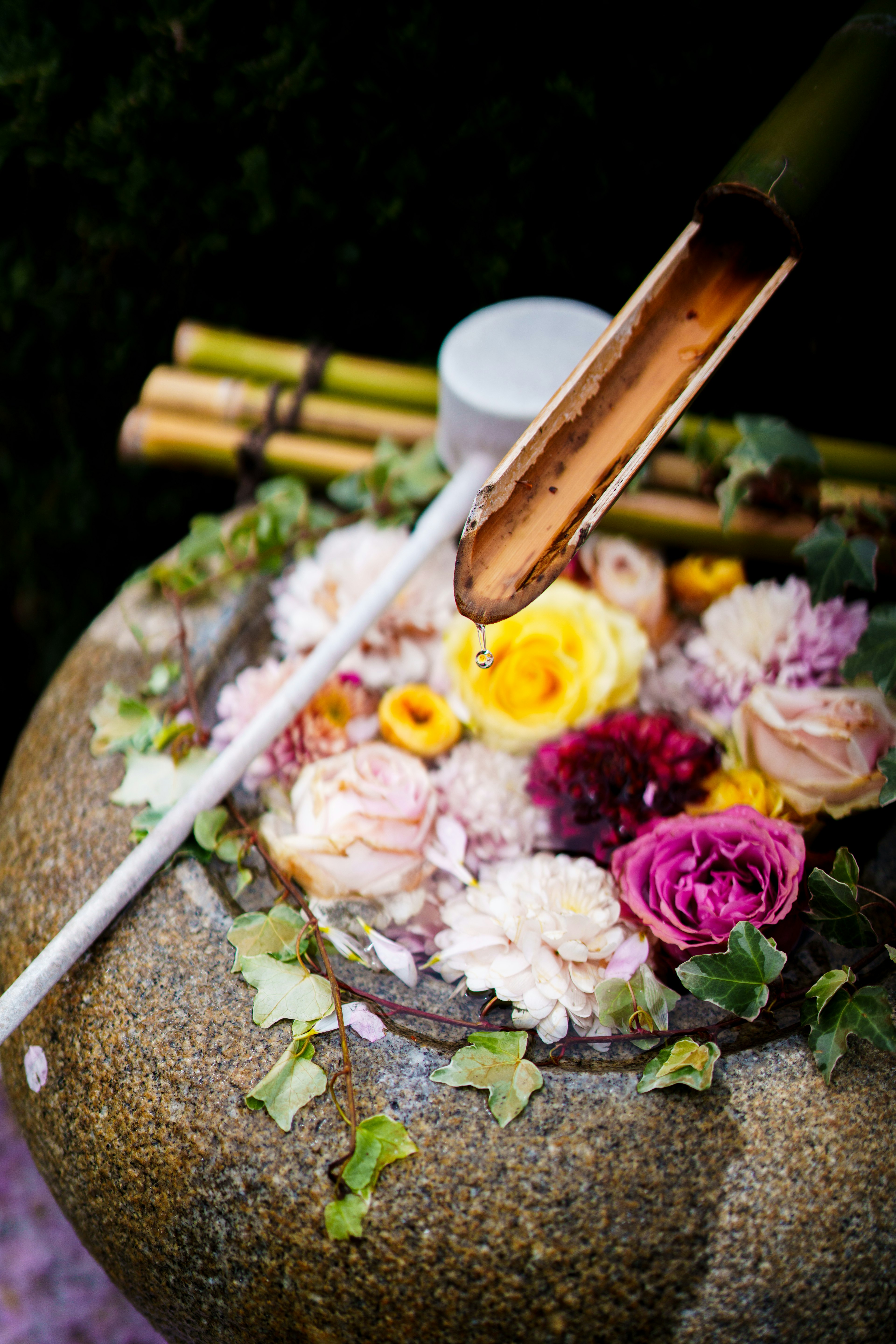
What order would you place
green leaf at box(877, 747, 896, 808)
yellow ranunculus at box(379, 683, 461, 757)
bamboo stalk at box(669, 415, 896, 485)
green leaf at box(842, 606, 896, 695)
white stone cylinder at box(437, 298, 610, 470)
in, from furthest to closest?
bamboo stalk at box(669, 415, 896, 485), white stone cylinder at box(437, 298, 610, 470), yellow ranunculus at box(379, 683, 461, 757), green leaf at box(842, 606, 896, 695), green leaf at box(877, 747, 896, 808)

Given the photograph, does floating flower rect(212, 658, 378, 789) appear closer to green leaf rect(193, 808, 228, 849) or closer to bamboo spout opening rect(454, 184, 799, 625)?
green leaf rect(193, 808, 228, 849)

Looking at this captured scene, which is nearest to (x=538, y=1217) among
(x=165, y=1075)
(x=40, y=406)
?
(x=165, y=1075)

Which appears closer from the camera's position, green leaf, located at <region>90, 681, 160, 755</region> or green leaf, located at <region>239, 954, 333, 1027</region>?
green leaf, located at <region>239, 954, 333, 1027</region>

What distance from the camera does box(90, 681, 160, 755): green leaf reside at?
3.61ft

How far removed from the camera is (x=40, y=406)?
1881 mm

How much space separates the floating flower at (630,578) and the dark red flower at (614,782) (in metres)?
0.21

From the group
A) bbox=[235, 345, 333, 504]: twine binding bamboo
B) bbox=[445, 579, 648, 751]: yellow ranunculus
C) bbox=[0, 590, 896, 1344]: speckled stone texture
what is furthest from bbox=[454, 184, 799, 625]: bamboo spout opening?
bbox=[235, 345, 333, 504]: twine binding bamboo

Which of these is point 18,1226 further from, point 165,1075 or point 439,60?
point 439,60

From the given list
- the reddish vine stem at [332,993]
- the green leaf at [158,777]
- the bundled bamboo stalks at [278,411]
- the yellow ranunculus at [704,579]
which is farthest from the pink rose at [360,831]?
the bundled bamboo stalks at [278,411]

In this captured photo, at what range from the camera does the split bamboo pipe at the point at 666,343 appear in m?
0.78

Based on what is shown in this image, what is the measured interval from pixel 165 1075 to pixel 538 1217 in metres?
0.36

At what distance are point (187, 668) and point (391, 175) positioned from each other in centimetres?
86

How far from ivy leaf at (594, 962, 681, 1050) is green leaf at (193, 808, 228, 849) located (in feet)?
1.45

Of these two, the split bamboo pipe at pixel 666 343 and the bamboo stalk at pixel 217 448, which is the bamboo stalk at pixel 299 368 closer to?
the bamboo stalk at pixel 217 448
